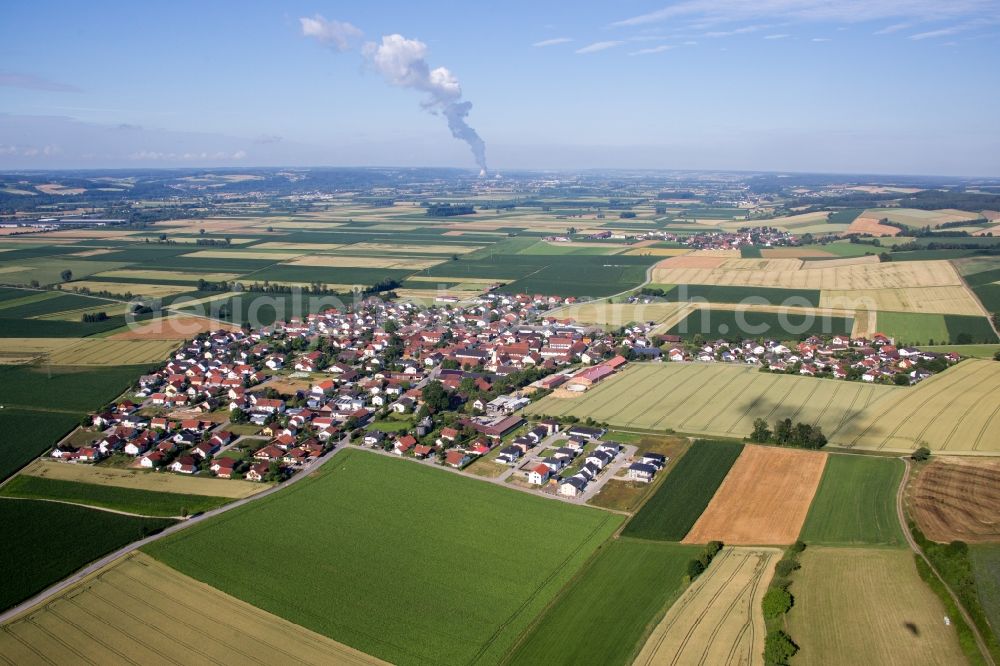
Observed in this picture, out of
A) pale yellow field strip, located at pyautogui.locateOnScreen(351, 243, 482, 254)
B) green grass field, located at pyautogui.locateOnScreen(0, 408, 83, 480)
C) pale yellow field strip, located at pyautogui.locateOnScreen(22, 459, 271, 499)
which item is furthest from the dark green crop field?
pale yellow field strip, located at pyautogui.locateOnScreen(351, 243, 482, 254)

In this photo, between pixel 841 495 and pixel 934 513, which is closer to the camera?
pixel 934 513

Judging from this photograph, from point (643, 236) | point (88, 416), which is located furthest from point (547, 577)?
point (643, 236)

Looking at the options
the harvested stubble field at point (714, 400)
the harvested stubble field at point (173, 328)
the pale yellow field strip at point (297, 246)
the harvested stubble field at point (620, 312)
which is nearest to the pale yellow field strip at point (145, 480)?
the harvested stubble field at point (714, 400)

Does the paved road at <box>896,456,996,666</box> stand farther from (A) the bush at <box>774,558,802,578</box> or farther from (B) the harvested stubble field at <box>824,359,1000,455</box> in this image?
(A) the bush at <box>774,558,802,578</box>

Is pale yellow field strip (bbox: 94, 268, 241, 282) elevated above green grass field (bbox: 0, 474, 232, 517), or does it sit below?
above

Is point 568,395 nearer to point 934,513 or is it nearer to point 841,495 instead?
point 841,495

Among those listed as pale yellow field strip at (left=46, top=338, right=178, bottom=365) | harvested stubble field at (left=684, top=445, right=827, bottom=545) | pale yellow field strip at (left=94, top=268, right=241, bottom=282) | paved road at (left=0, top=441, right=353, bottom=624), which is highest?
pale yellow field strip at (left=94, top=268, right=241, bottom=282)

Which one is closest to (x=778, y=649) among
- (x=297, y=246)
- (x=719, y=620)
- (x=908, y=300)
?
(x=719, y=620)
